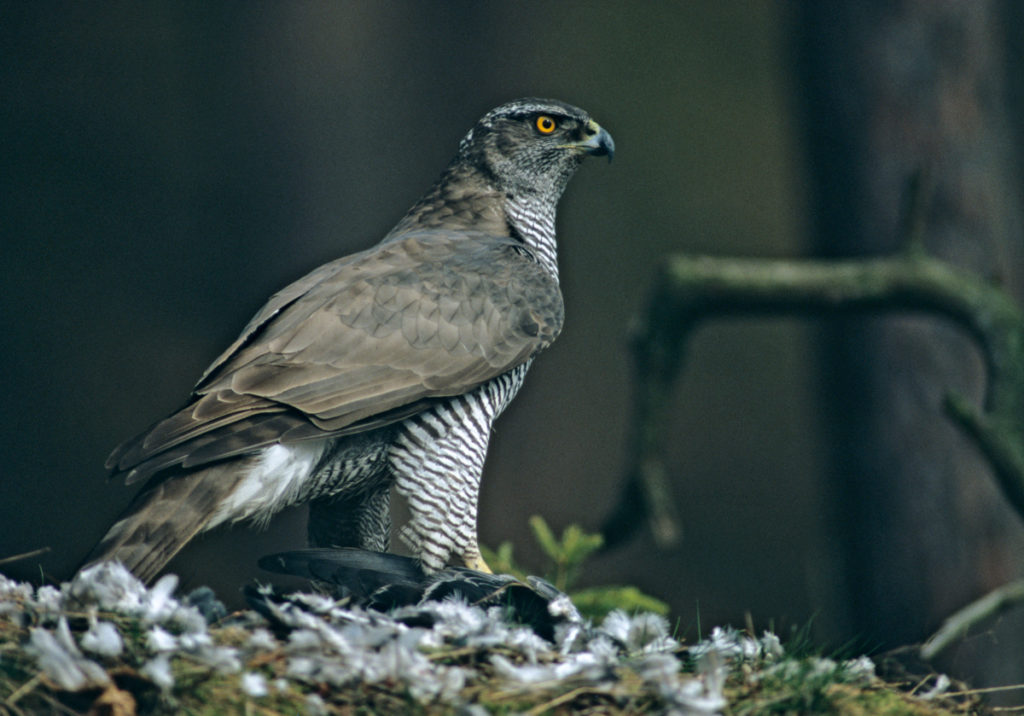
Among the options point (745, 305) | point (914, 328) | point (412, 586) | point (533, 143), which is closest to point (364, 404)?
point (412, 586)

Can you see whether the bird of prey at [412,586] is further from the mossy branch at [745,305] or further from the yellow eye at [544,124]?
the yellow eye at [544,124]

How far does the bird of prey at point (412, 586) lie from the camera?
2.54m

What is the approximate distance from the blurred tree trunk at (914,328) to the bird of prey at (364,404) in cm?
218

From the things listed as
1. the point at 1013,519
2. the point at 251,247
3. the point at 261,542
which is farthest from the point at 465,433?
the point at 251,247

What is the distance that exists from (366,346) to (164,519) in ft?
2.32

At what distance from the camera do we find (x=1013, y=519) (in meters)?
4.75

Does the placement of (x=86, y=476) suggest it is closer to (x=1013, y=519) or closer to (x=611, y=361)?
(x=611, y=361)

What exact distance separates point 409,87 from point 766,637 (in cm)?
536

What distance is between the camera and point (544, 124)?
347 cm

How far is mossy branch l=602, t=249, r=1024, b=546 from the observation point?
12.6 feet

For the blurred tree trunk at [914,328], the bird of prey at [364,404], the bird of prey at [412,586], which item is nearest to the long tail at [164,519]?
the bird of prey at [364,404]

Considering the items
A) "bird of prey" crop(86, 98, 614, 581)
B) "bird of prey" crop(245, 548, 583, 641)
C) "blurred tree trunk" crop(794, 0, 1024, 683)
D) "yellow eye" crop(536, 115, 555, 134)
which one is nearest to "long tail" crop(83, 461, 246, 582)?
"bird of prey" crop(86, 98, 614, 581)

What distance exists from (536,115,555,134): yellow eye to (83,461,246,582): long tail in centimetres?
155

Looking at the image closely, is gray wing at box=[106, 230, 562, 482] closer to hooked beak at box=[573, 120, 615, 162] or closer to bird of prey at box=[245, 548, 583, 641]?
bird of prey at box=[245, 548, 583, 641]
